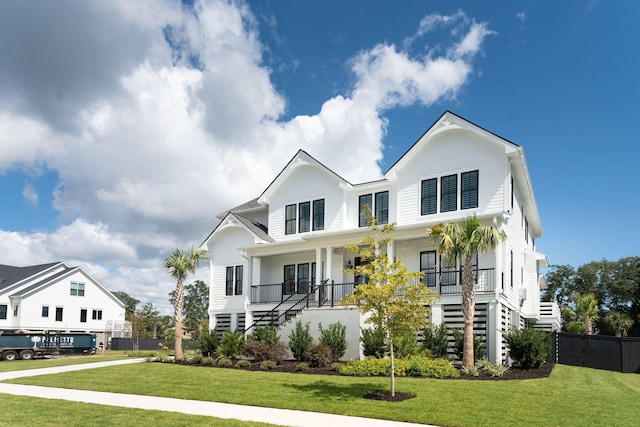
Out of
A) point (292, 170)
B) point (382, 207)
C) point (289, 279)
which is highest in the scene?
point (292, 170)

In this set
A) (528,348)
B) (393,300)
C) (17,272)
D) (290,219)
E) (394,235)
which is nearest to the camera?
(393,300)

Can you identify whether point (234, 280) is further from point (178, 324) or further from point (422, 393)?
point (422, 393)

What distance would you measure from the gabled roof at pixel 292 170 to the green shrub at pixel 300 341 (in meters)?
7.69

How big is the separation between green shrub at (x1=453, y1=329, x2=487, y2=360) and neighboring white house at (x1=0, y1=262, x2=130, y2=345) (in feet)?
133

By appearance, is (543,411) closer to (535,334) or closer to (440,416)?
(440,416)

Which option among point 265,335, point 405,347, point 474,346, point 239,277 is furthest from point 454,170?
point 239,277

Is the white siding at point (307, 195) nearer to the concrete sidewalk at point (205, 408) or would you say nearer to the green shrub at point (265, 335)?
the green shrub at point (265, 335)

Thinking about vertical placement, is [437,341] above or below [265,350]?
above

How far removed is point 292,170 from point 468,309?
1342 cm

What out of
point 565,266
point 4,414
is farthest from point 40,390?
point 565,266

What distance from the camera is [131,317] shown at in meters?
59.4

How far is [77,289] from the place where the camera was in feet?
169

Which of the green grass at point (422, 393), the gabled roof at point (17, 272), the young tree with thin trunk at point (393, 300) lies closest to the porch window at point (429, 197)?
the green grass at point (422, 393)

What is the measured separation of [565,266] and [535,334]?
45572mm
